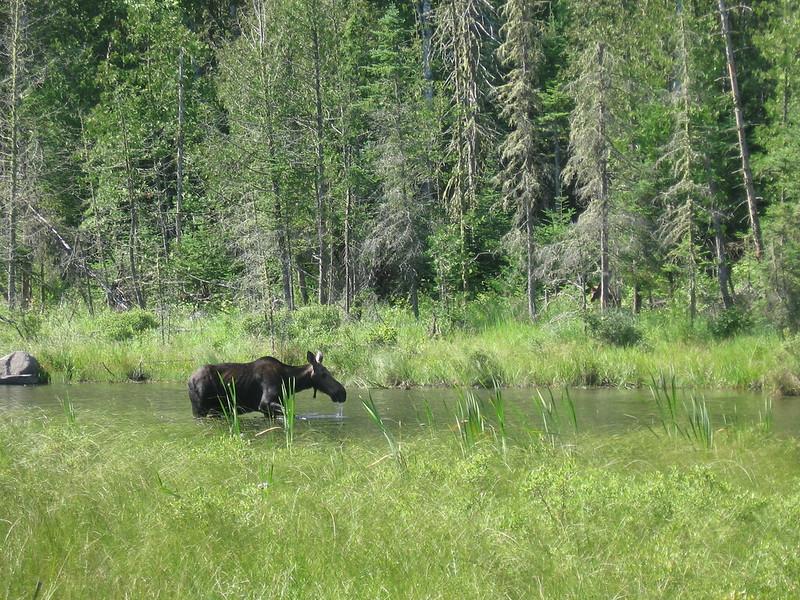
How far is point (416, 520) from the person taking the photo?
6.46m

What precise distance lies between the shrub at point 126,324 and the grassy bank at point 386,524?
16079 millimetres

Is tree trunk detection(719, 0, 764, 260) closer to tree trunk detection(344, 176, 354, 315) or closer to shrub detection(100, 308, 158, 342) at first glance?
tree trunk detection(344, 176, 354, 315)

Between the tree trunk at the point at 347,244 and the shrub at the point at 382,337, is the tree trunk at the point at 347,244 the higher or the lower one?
the higher one

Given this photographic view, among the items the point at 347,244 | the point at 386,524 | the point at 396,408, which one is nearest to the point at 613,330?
the point at 396,408

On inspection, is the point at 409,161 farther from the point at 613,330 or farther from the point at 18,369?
the point at 18,369

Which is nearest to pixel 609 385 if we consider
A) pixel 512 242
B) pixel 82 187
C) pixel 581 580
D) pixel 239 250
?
pixel 512 242

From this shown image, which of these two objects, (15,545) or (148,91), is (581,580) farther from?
(148,91)

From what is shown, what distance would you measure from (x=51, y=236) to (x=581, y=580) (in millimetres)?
30138

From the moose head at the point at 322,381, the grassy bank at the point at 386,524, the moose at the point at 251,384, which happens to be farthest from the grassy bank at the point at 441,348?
the grassy bank at the point at 386,524

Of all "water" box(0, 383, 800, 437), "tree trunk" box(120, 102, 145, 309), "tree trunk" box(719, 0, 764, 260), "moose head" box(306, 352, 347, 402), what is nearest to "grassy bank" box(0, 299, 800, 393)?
"water" box(0, 383, 800, 437)

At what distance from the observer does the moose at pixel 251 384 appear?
13445mm

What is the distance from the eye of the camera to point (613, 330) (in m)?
21.8

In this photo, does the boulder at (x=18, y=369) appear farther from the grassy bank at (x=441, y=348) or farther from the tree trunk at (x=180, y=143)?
the tree trunk at (x=180, y=143)

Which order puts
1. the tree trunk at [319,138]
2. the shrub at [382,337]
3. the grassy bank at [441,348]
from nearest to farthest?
the grassy bank at [441,348] → the shrub at [382,337] → the tree trunk at [319,138]
